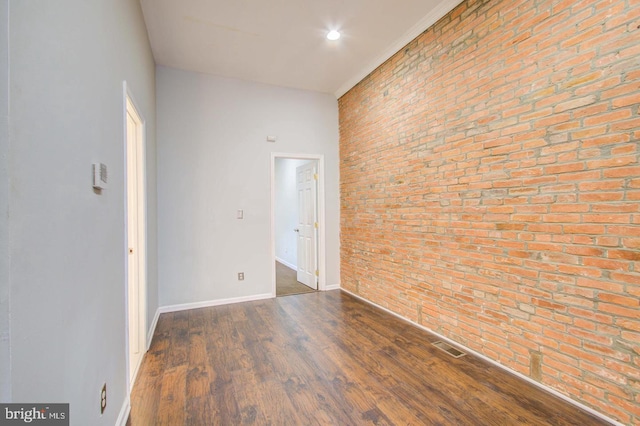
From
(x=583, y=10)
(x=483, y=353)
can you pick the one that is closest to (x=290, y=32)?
(x=583, y=10)

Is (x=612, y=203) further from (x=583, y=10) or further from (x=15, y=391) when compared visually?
(x=15, y=391)

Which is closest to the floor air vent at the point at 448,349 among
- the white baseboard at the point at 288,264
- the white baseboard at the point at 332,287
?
the white baseboard at the point at 332,287

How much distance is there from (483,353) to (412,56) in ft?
10.1

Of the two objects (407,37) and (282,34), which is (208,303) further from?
(407,37)

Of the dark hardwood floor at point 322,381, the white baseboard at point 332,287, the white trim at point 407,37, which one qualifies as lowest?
the dark hardwood floor at point 322,381

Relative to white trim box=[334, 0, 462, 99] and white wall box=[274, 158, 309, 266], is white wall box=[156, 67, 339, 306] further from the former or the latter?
white wall box=[274, 158, 309, 266]

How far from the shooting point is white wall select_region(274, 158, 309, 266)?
6475 mm

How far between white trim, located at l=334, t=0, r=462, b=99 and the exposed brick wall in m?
0.07

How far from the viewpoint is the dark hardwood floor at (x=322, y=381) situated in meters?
1.82

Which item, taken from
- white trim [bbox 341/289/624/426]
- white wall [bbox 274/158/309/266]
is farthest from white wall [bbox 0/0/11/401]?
white wall [bbox 274/158/309/266]

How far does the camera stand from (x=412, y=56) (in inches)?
126

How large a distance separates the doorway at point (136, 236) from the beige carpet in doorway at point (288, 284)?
7.01ft

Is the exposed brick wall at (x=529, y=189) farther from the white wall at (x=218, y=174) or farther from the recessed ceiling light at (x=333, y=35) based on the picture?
the white wall at (x=218, y=174)

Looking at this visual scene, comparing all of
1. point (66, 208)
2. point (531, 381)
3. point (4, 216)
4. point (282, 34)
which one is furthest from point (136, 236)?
point (531, 381)
